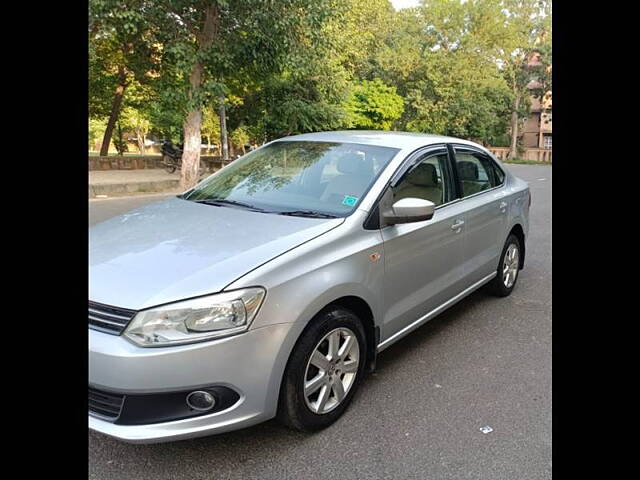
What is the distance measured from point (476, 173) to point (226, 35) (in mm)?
9495

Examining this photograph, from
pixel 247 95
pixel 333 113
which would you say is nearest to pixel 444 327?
pixel 333 113

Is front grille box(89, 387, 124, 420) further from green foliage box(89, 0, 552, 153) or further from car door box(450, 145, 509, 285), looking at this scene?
green foliage box(89, 0, 552, 153)

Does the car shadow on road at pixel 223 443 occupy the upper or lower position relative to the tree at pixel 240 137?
lower

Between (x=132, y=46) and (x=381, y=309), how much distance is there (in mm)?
13487

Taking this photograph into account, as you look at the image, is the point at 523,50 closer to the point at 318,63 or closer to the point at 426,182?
the point at 318,63

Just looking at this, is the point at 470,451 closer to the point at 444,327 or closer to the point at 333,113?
the point at 444,327

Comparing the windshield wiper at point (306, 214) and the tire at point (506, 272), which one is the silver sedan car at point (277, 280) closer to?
the windshield wiper at point (306, 214)

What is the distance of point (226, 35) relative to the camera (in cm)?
1251

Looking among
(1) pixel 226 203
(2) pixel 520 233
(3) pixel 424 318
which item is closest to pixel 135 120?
(2) pixel 520 233

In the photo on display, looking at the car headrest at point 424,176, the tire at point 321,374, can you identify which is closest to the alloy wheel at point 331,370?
the tire at point 321,374

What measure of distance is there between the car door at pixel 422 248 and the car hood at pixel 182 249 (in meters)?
0.50

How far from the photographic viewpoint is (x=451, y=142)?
4.42m

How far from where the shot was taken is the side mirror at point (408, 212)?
3275 millimetres
